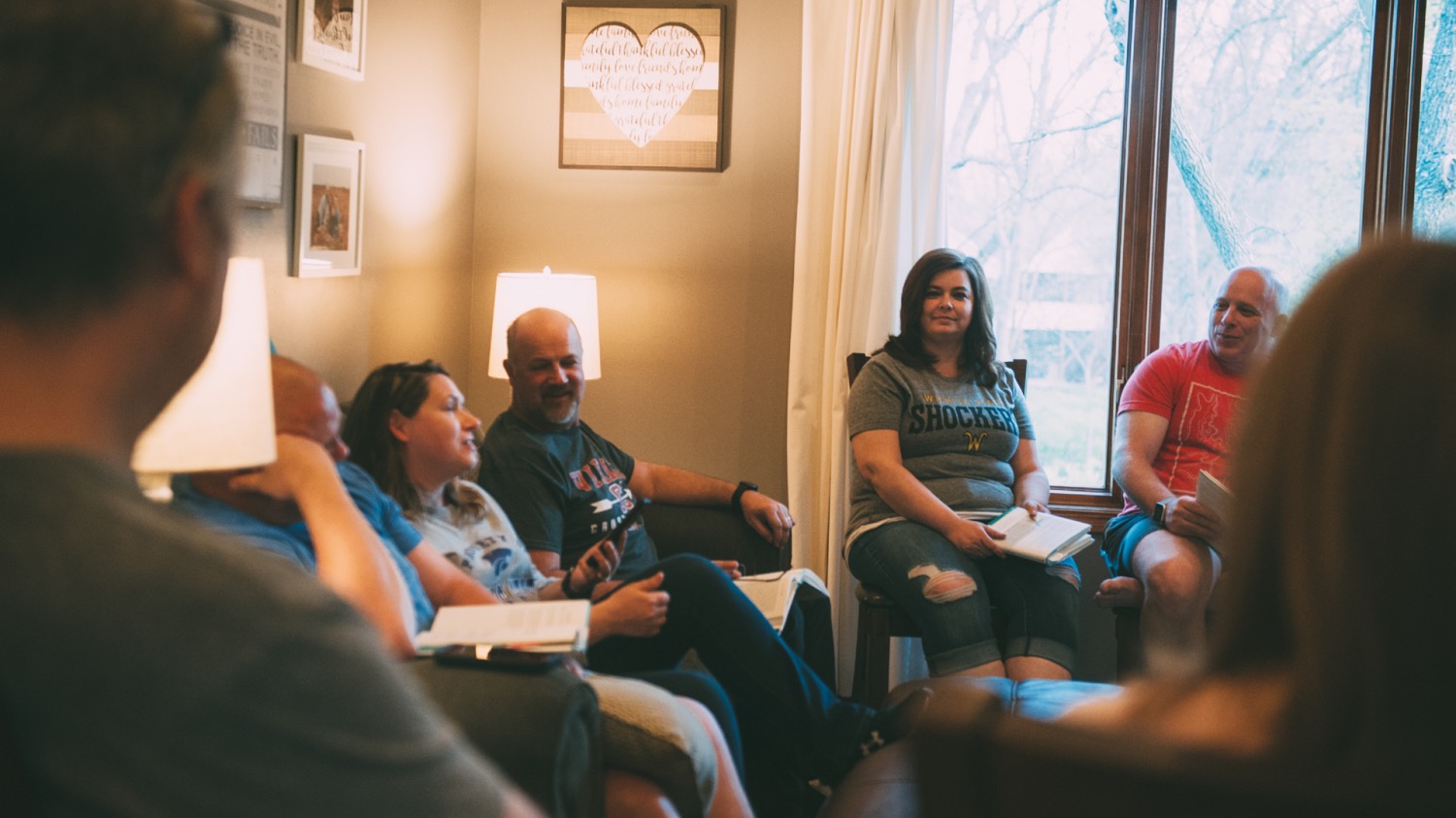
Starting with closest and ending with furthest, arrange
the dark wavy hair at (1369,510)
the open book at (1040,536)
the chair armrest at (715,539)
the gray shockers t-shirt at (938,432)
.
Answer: the dark wavy hair at (1369,510) < the open book at (1040,536) < the chair armrest at (715,539) < the gray shockers t-shirt at (938,432)

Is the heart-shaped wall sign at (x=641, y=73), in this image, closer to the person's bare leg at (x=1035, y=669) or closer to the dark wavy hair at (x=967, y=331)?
the dark wavy hair at (x=967, y=331)

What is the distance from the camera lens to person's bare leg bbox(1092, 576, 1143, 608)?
3039 millimetres

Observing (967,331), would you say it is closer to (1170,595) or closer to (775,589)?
(1170,595)

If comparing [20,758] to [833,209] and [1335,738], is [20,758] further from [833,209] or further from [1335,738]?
[833,209]

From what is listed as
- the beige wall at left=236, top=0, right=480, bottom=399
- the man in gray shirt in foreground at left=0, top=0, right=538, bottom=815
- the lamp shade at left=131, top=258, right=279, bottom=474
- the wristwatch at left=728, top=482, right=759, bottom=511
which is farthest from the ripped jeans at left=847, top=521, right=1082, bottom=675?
the man in gray shirt in foreground at left=0, top=0, right=538, bottom=815

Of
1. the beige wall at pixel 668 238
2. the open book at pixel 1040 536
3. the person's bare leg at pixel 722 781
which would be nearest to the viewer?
the person's bare leg at pixel 722 781

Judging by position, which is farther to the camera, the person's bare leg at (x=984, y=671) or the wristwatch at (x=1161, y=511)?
the wristwatch at (x=1161, y=511)

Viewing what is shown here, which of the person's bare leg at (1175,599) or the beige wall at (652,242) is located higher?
the beige wall at (652,242)

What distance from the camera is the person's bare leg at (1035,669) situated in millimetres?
2977

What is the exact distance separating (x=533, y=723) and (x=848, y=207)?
2.52m

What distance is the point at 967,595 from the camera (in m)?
2.98

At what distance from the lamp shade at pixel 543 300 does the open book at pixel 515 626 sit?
4.93 feet

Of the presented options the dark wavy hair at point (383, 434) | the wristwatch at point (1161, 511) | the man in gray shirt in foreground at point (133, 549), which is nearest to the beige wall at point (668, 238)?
the wristwatch at point (1161, 511)

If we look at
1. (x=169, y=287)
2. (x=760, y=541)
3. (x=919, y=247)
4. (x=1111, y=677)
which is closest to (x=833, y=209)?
(x=919, y=247)
